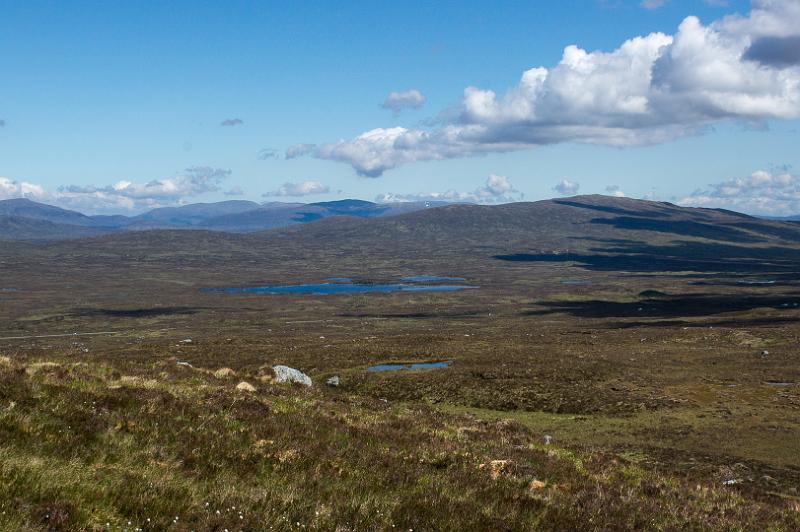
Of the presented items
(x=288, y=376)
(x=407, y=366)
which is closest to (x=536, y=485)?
(x=288, y=376)

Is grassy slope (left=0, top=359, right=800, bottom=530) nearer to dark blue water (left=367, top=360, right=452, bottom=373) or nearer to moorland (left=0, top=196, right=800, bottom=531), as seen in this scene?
moorland (left=0, top=196, right=800, bottom=531)

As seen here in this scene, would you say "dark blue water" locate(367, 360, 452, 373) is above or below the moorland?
below

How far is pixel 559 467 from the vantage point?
1570 centimetres

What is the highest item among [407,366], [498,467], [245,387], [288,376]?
[498,467]

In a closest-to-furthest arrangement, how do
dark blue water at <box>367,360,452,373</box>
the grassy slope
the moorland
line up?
the grassy slope
the moorland
dark blue water at <box>367,360,452,373</box>

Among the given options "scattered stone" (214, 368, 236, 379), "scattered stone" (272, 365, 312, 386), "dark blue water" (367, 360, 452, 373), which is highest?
"scattered stone" (214, 368, 236, 379)

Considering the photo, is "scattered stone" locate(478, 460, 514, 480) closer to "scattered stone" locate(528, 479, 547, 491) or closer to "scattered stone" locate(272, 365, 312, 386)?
"scattered stone" locate(528, 479, 547, 491)

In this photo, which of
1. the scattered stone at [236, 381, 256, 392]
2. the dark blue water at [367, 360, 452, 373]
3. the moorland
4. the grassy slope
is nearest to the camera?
the grassy slope

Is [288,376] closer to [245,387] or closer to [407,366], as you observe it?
[245,387]

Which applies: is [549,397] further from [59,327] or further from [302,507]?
[59,327]

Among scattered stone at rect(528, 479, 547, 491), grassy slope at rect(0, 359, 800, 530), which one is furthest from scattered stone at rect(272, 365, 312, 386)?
scattered stone at rect(528, 479, 547, 491)

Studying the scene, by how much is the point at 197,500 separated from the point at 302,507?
1407 mm

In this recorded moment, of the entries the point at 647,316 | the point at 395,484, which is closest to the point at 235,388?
the point at 395,484

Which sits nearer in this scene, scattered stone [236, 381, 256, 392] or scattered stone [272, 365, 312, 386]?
scattered stone [236, 381, 256, 392]
